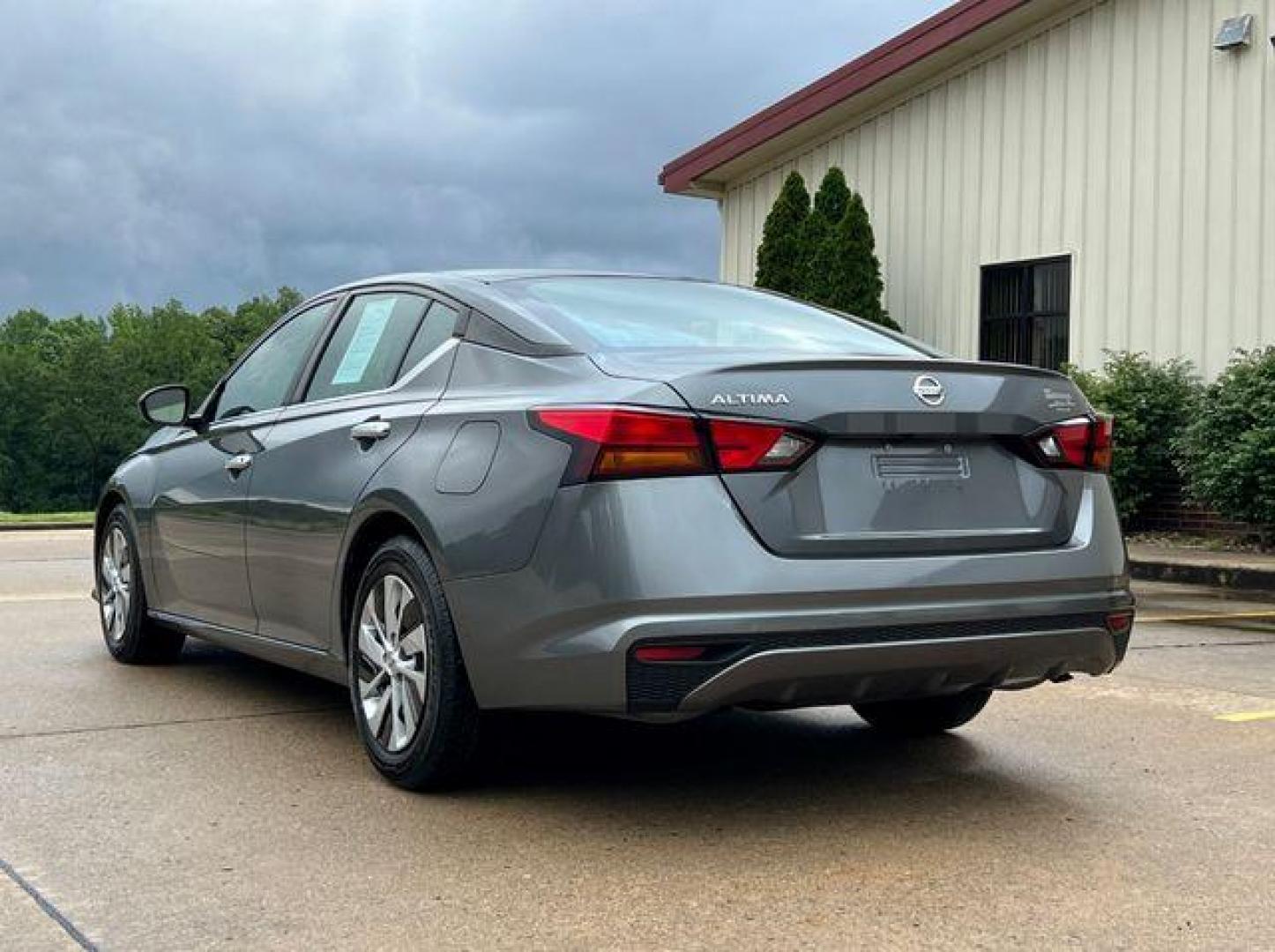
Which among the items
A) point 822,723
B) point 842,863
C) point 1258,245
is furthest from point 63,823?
point 1258,245

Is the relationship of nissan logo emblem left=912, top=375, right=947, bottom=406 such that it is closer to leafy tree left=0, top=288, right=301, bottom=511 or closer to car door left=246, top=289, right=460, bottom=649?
car door left=246, top=289, right=460, bottom=649

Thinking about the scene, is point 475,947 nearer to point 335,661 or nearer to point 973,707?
point 335,661

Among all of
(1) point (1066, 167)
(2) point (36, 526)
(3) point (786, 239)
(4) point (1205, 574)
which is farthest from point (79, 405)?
(4) point (1205, 574)

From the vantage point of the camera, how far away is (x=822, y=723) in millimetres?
5406

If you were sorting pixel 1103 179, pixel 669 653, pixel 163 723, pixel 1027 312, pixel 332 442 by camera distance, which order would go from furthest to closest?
pixel 1027 312
pixel 1103 179
pixel 163 723
pixel 332 442
pixel 669 653

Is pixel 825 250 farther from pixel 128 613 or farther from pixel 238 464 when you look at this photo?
pixel 238 464

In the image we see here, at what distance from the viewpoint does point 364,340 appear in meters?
5.19

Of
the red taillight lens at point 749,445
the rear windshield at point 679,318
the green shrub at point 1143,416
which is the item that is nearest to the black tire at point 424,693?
the rear windshield at point 679,318

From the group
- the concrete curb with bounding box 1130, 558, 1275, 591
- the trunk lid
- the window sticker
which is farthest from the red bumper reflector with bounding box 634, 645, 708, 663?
the concrete curb with bounding box 1130, 558, 1275, 591

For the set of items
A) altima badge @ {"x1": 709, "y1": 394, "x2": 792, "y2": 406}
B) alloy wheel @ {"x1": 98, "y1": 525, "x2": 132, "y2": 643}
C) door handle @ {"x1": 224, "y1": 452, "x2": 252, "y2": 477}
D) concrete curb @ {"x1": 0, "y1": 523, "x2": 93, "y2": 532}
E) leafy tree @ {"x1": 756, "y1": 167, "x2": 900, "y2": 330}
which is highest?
leafy tree @ {"x1": 756, "y1": 167, "x2": 900, "y2": 330}

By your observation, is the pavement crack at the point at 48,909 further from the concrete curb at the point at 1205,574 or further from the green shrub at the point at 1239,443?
the green shrub at the point at 1239,443

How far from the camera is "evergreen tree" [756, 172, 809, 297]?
60.1 feet

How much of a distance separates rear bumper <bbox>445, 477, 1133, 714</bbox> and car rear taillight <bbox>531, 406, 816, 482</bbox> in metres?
0.04

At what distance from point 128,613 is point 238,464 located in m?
1.50
